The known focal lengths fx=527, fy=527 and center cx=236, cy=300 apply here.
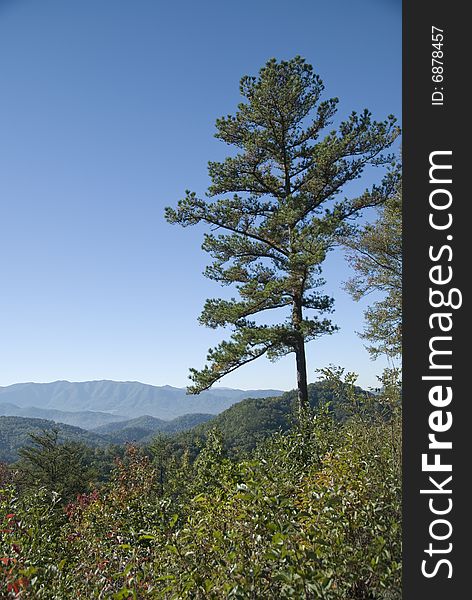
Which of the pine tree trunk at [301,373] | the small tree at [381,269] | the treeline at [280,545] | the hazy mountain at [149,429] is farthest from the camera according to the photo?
the hazy mountain at [149,429]

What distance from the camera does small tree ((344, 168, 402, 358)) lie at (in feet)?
41.7

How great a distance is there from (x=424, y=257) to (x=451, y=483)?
33.2 inches

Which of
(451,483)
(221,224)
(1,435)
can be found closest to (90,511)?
(451,483)

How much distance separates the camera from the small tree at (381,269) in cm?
1271

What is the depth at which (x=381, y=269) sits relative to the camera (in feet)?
44.4

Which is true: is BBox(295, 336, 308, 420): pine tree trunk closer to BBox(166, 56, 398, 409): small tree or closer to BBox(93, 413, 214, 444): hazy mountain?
BBox(166, 56, 398, 409): small tree

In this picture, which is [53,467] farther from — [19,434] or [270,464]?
[19,434]

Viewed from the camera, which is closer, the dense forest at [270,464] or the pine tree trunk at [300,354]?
the dense forest at [270,464]

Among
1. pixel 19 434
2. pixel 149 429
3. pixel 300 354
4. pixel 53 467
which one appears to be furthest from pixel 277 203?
pixel 149 429

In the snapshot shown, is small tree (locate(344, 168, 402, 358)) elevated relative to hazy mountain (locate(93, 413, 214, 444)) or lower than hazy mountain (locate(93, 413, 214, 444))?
elevated

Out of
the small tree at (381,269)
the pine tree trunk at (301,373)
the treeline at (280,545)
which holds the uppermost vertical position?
the small tree at (381,269)

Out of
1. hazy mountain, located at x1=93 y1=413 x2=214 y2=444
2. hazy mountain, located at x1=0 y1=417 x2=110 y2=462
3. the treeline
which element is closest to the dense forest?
the treeline

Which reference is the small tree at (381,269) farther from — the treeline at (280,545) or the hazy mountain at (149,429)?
the hazy mountain at (149,429)

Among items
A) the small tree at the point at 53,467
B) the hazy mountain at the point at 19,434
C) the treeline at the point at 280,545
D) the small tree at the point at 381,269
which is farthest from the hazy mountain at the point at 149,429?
the treeline at the point at 280,545
